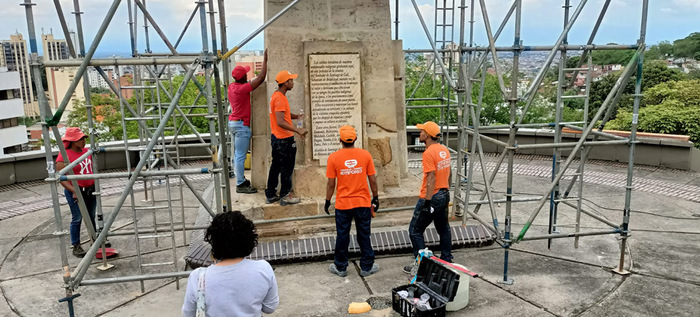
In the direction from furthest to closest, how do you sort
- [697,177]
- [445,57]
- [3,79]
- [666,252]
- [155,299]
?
1. [3,79]
2. [445,57]
3. [697,177]
4. [666,252]
5. [155,299]

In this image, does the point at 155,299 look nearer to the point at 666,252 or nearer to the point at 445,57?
the point at 666,252

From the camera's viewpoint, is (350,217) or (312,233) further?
(312,233)

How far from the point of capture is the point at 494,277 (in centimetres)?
598

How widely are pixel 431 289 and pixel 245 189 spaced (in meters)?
3.71

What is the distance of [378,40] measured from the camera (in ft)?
25.8

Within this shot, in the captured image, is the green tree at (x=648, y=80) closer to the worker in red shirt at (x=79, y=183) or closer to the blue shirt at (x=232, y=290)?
the worker in red shirt at (x=79, y=183)

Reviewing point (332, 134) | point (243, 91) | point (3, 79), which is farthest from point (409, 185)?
point (3, 79)

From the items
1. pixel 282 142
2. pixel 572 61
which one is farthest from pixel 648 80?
pixel 282 142

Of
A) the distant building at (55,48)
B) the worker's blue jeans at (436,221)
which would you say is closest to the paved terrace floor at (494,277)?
the worker's blue jeans at (436,221)

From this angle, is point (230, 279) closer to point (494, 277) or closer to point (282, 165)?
point (494, 277)

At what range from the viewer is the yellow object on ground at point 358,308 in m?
5.20

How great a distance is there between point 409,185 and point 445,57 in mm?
4213

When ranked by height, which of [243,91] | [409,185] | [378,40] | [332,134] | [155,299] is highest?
[378,40]

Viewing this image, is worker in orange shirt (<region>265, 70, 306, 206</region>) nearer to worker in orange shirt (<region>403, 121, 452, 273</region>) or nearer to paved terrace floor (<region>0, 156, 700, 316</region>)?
paved terrace floor (<region>0, 156, 700, 316</region>)
